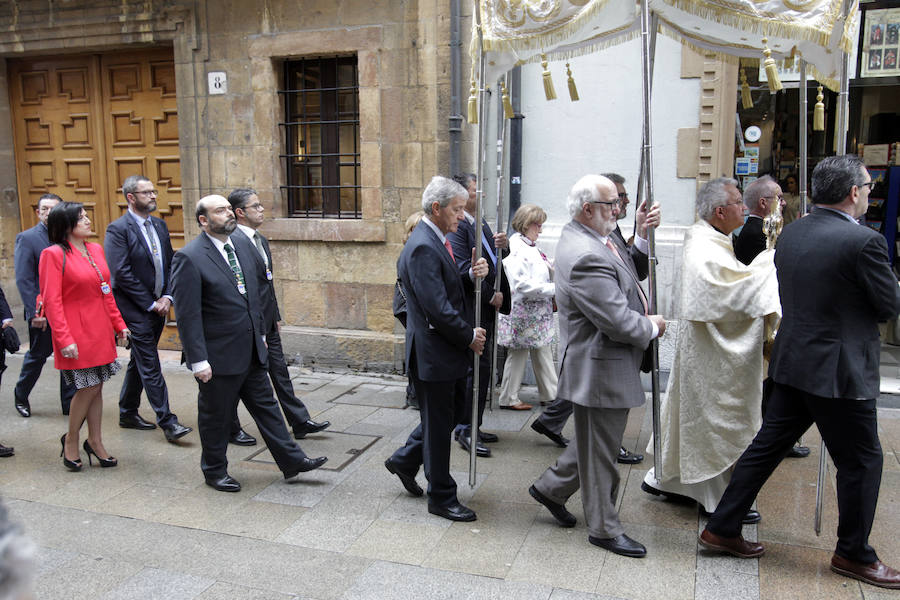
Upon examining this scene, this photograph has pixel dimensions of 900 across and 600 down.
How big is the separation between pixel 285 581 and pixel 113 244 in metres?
3.14

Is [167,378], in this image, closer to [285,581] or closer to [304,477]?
[304,477]

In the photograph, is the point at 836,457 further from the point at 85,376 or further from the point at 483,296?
the point at 85,376

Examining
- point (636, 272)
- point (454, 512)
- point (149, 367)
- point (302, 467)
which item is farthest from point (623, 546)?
point (149, 367)

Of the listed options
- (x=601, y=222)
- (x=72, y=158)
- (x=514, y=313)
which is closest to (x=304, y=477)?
(x=514, y=313)

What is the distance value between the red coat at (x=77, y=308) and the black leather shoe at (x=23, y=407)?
179cm

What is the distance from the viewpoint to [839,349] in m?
3.06

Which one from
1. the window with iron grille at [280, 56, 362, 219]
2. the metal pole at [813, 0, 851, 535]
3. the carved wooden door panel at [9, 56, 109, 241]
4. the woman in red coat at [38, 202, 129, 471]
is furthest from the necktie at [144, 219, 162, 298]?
the metal pole at [813, 0, 851, 535]

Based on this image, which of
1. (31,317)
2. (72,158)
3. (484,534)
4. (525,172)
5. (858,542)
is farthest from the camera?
(72,158)

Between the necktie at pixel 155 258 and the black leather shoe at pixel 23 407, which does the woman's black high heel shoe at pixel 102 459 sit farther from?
the black leather shoe at pixel 23 407

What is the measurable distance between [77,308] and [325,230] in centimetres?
307

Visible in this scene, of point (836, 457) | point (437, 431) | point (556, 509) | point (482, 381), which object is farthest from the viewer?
point (482, 381)

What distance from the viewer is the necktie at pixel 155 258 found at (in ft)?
18.0

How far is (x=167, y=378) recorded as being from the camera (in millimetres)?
7066

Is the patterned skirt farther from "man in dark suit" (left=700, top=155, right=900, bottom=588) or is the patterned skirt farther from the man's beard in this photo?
"man in dark suit" (left=700, top=155, right=900, bottom=588)
